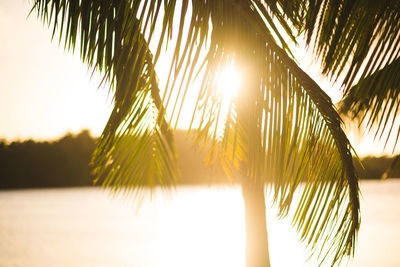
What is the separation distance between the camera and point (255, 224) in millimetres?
2584

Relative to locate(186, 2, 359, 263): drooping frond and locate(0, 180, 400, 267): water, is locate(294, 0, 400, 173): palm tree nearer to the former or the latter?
locate(186, 2, 359, 263): drooping frond

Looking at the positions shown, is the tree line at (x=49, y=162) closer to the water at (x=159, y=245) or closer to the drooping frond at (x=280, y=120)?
the water at (x=159, y=245)

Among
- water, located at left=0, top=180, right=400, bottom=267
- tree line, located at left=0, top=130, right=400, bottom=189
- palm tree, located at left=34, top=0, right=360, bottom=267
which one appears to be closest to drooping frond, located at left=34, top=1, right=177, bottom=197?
palm tree, located at left=34, top=0, right=360, bottom=267

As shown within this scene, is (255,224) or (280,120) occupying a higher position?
(280,120)

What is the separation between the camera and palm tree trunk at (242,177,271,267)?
8.29 feet

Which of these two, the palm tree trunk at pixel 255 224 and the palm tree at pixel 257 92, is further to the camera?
the palm tree trunk at pixel 255 224

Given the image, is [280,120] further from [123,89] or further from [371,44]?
[123,89]

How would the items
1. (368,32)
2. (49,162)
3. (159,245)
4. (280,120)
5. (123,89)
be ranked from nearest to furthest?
(368,32) < (280,120) < (123,89) < (159,245) < (49,162)

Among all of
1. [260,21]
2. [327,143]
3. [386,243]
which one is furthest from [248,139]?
[386,243]

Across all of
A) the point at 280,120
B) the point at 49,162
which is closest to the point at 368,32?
the point at 280,120

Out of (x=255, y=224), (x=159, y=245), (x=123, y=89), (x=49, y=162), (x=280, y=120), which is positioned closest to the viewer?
(x=280, y=120)

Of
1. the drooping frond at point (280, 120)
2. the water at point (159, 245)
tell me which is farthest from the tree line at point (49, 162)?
the drooping frond at point (280, 120)

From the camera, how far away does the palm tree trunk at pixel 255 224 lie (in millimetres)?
2527

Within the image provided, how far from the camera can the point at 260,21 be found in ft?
5.26
